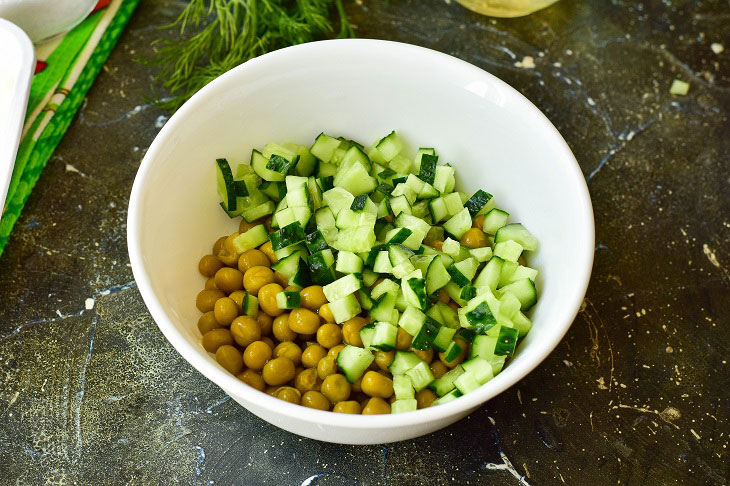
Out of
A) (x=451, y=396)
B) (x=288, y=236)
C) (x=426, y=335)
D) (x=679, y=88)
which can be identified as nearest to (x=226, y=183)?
(x=288, y=236)

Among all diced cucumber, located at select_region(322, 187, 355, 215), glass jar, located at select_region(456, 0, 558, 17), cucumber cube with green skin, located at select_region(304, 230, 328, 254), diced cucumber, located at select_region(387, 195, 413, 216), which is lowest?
cucumber cube with green skin, located at select_region(304, 230, 328, 254)

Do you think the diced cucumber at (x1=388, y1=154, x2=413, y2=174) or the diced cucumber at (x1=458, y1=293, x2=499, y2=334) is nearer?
the diced cucumber at (x1=458, y1=293, x2=499, y2=334)

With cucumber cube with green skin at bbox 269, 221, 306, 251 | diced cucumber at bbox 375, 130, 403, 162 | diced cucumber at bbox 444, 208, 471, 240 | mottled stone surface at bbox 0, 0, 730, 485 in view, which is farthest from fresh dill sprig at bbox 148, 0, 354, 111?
diced cucumber at bbox 444, 208, 471, 240

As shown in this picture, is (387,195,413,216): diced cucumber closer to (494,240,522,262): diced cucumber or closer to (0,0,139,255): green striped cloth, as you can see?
(494,240,522,262): diced cucumber

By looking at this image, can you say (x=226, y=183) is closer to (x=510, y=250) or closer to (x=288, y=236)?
(x=288, y=236)

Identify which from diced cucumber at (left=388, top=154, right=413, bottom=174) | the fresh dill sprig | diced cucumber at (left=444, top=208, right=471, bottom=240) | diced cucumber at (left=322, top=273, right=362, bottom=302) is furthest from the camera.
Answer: the fresh dill sprig
